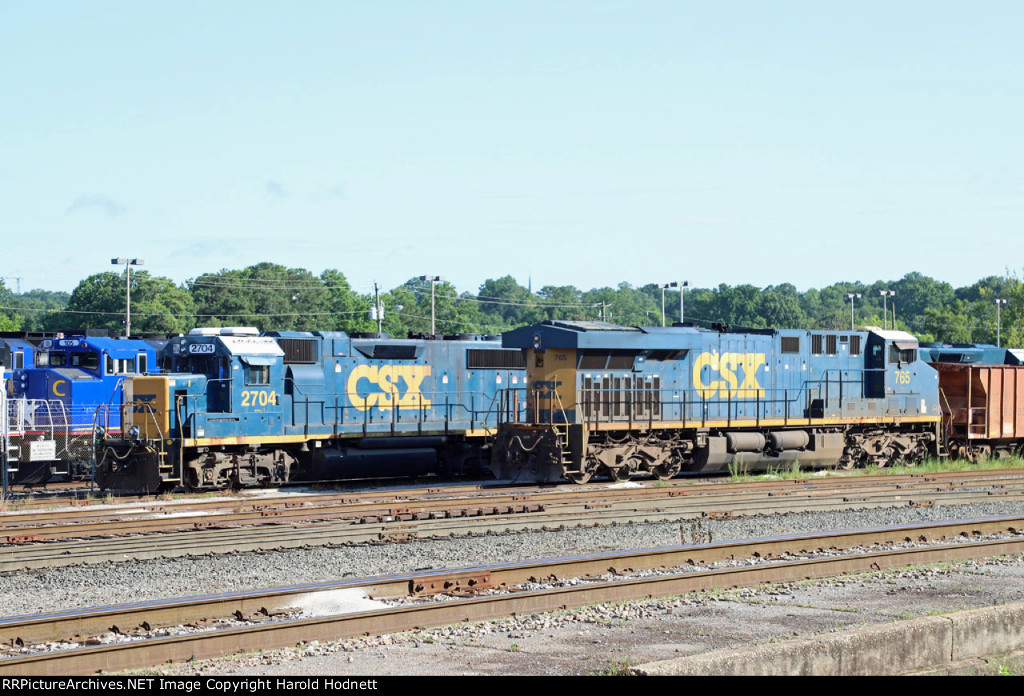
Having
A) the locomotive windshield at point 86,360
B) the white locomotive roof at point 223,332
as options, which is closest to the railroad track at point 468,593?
the white locomotive roof at point 223,332

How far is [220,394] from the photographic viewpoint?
1980 centimetres

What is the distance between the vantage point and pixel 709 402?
22469mm

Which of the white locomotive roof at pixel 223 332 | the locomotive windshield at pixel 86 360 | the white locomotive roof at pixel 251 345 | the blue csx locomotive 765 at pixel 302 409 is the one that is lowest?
the blue csx locomotive 765 at pixel 302 409

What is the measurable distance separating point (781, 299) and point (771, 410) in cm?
9671

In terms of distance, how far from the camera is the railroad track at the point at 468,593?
7.66m

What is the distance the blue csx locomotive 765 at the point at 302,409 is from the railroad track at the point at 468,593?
976 centimetres

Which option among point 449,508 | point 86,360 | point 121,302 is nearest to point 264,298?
point 121,302

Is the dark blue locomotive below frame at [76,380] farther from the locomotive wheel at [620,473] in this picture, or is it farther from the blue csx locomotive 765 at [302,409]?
the locomotive wheel at [620,473]

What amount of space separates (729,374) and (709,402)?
104 centimetres

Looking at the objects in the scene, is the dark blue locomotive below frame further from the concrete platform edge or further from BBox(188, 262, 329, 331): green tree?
BBox(188, 262, 329, 331): green tree

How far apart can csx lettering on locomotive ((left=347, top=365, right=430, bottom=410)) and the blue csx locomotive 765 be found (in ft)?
0.08

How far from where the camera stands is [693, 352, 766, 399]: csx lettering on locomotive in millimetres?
22734

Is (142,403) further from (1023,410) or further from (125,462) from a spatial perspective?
(1023,410)
